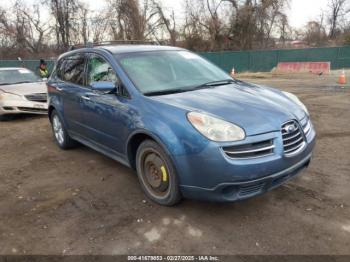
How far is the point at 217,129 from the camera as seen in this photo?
313 centimetres

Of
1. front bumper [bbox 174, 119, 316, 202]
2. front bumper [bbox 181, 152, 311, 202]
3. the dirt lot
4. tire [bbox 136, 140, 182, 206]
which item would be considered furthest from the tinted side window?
front bumper [bbox 181, 152, 311, 202]

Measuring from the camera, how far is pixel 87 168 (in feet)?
16.8

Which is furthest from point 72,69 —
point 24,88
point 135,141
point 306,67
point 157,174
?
point 306,67

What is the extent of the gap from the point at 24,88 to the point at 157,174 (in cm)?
694

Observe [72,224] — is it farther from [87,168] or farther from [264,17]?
[264,17]

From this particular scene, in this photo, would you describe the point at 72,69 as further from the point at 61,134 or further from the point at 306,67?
the point at 306,67

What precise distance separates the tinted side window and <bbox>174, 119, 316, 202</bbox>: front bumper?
1635 millimetres

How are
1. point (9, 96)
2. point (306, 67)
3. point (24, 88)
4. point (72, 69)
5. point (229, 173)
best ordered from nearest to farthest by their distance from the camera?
point (229, 173), point (72, 69), point (9, 96), point (24, 88), point (306, 67)

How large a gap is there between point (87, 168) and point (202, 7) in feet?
138

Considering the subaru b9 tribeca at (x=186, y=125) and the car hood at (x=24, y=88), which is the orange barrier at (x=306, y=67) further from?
the subaru b9 tribeca at (x=186, y=125)

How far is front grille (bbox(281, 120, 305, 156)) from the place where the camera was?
10.8ft

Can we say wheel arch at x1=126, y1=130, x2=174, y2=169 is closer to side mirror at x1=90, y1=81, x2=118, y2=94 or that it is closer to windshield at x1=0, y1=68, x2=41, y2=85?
side mirror at x1=90, y1=81, x2=118, y2=94

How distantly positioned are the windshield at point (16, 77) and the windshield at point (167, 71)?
6789 millimetres

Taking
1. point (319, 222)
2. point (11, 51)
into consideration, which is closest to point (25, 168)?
point (319, 222)
